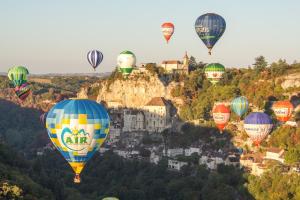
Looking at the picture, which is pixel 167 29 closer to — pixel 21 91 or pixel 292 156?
pixel 21 91

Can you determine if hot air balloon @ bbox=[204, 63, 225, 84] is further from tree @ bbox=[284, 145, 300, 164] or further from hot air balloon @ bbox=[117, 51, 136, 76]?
tree @ bbox=[284, 145, 300, 164]

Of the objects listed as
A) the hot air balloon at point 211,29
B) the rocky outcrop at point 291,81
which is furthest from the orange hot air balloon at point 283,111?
the hot air balloon at point 211,29

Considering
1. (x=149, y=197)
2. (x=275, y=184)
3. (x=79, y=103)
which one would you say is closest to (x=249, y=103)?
(x=149, y=197)

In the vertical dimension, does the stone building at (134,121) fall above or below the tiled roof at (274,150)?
above

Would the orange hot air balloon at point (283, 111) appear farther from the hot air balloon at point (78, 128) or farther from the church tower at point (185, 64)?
the hot air balloon at point (78, 128)

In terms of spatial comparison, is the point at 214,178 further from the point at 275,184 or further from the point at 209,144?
the point at 209,144

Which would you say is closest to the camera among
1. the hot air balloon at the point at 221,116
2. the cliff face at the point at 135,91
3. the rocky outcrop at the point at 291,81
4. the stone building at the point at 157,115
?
the hot air balloon at the point at 221,116

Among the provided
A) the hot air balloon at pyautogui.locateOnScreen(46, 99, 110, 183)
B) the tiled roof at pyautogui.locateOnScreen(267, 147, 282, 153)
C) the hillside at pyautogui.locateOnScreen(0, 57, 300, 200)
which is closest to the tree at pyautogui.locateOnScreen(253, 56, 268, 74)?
the hillside at pyautogui.locateOnScreen(0, 57, 300, 200)
